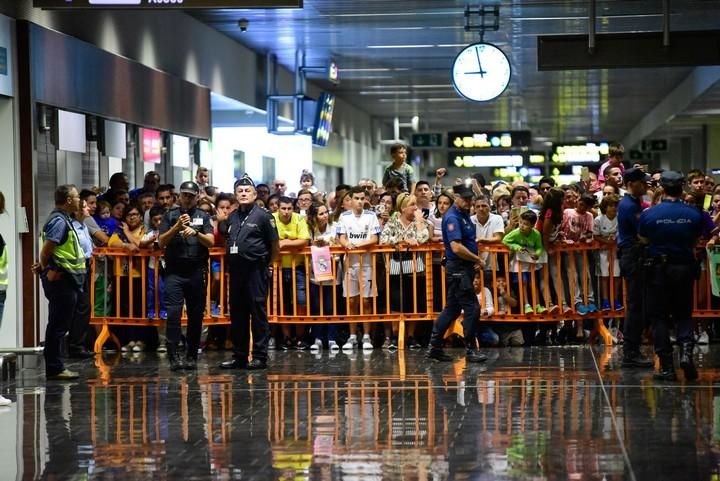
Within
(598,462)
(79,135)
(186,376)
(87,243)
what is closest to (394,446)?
(598,462)

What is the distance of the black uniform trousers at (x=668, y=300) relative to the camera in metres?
12.2

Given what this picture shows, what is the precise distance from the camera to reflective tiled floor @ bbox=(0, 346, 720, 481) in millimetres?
8242

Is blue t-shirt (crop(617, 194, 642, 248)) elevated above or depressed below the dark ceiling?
below

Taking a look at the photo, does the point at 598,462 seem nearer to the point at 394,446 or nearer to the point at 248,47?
the point at 394,446

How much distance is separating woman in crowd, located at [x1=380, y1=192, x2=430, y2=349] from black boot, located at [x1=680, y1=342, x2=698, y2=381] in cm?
454

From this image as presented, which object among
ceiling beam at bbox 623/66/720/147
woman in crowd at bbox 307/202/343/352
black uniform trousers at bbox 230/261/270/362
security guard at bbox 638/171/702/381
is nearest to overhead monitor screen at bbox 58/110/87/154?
woman in crowd at bbox 307/202/343/352

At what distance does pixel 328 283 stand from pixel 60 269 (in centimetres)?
424

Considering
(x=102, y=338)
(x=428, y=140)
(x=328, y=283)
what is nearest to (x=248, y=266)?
(x=328, y=283)

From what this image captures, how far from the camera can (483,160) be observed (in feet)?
158

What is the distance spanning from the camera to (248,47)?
Answer: 27828 millimetres

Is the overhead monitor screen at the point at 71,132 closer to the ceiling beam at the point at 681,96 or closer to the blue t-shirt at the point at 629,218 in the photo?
the blue t-shirt at the point at 629,218

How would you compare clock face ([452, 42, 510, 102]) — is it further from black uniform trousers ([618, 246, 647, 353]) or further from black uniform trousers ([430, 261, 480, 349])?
black uniform trousers ([618, 246, 647, 353])

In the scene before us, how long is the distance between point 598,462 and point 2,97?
9.83 meters

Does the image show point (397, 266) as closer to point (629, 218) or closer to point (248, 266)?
Answer: point (248, 266)
